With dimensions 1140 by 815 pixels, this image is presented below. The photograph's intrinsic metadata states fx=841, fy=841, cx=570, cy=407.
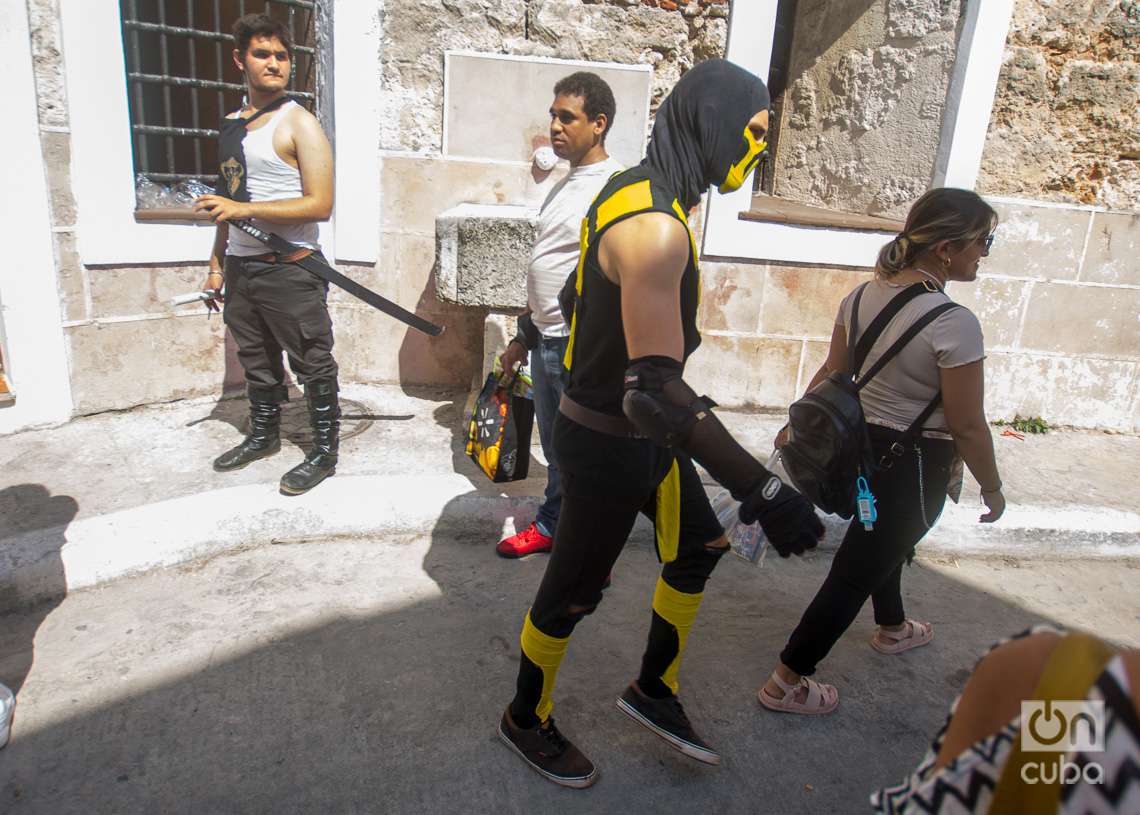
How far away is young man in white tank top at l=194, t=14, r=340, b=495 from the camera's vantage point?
11.4 ft

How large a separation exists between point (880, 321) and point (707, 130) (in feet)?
2.65

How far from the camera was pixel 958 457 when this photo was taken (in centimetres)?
250

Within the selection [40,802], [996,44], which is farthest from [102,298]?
[996,44]

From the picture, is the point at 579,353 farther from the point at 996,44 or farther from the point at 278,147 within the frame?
the point at 996,44

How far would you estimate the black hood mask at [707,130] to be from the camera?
190cm

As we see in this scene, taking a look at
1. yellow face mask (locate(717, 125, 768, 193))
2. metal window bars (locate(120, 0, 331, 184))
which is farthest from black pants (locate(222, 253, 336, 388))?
yellow face mask (locate(717, 125, 768, 193))

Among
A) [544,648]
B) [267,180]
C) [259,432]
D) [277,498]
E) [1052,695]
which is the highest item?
[267,180]

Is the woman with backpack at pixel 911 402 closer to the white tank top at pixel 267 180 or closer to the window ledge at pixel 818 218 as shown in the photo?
the white tank top at pixel 267 180

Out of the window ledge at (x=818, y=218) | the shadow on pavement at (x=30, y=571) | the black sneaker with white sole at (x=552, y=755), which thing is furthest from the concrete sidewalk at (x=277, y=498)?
the black sneaker with white sole at (x=552, y=755)

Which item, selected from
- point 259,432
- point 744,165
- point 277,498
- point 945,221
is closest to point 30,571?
point 277,498

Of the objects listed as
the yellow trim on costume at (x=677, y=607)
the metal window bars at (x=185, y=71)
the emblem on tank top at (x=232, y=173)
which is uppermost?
the metal window bars at (x=185, y=71)

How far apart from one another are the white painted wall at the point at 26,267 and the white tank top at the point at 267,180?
1175 mm

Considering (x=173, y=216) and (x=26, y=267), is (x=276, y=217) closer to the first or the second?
(x=173, y=216)

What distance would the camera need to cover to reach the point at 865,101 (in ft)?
17.6
